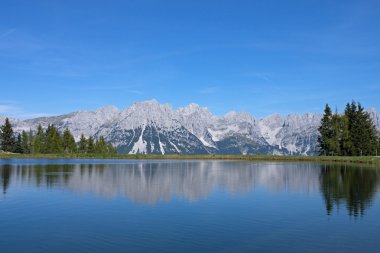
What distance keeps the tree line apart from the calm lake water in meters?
110

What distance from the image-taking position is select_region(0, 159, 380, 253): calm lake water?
26422mm

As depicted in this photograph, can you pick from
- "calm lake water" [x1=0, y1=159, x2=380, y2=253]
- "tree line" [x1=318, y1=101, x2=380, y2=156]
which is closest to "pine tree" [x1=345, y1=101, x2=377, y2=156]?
"tree line" [x1=318, y1=101, x2=380, y2=156]

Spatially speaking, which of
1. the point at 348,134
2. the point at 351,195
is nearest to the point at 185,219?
the point at 351,195

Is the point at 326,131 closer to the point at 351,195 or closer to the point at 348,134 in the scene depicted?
the point at 348,134

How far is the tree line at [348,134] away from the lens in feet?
529

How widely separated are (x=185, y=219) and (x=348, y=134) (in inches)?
5645

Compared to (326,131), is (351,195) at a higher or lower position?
lower

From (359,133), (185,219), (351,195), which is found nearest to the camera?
(185,219)

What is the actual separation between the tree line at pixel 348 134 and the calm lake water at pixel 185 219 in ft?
359

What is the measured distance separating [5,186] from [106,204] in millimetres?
22659

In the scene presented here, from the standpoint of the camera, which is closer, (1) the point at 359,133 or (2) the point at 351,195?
(2) the point at 351,195

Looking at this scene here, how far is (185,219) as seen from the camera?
34844mm

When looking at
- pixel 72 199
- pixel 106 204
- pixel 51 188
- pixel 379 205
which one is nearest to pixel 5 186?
pixel 51 188

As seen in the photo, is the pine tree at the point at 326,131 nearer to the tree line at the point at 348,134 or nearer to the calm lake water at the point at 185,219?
the tree line at the point at 348,134
